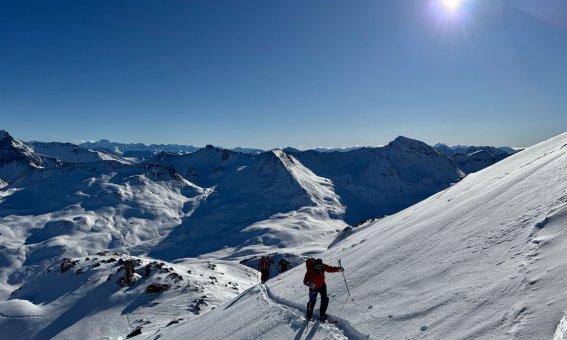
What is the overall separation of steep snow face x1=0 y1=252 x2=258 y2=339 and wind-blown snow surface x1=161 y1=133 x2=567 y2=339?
86.7 feet

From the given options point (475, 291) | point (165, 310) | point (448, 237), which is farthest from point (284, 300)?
point (165, 310)

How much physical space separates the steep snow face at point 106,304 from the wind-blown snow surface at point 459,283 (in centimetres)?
2642

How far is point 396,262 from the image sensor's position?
16.9 metres

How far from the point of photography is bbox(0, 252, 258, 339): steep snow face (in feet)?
146

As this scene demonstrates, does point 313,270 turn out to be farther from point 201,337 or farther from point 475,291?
point 201,337

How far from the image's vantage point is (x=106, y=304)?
167 feet

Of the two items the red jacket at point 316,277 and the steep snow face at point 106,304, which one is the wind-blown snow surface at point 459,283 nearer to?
the red jacket at point 316,277

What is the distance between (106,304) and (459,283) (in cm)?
5023

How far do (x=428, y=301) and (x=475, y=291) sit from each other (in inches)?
59.1

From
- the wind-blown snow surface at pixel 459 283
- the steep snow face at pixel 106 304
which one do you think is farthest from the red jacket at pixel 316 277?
the steep snow face at pixel 106 304

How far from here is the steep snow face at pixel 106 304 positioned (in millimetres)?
44469

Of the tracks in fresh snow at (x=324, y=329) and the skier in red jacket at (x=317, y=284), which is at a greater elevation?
the skier in red jacket at (x=317, y=284)

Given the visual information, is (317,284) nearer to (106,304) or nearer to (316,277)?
(316,277)

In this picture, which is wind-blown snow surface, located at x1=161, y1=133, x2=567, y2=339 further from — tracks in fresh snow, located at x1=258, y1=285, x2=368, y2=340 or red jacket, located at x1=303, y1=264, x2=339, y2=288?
red jacket, located at x1=303, y1=264, x2=339, y2=288
